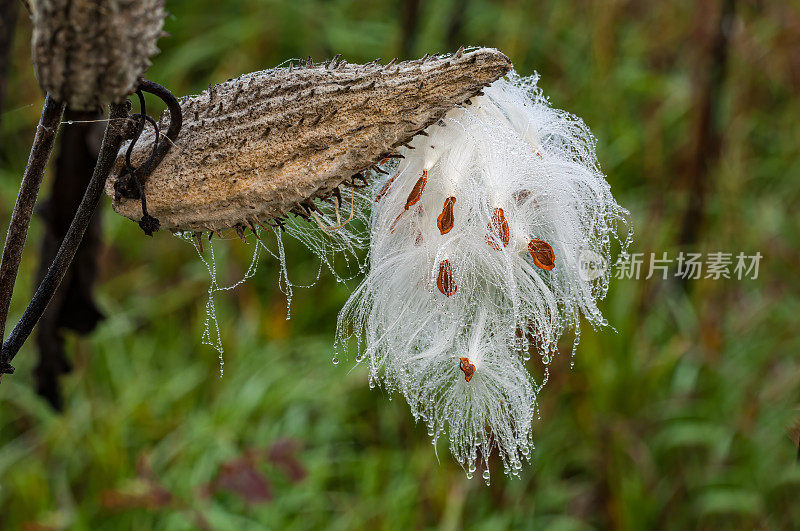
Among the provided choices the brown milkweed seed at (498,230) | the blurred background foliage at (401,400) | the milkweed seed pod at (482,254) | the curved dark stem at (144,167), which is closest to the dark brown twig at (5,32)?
the curved dark stem at (144,167)

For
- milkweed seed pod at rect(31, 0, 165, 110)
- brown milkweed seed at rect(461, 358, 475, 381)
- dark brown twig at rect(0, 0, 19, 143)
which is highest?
dark brown twig at rect(0, 0, 19, 143)

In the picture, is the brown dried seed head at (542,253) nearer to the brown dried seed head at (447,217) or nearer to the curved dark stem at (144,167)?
the brown dried seed head at (447,217)

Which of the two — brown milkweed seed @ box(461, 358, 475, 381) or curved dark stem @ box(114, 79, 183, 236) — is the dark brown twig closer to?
curved dark stem @ box(114, 79, 183, 236)

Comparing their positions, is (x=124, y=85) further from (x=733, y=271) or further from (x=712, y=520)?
(x=733, y=271)

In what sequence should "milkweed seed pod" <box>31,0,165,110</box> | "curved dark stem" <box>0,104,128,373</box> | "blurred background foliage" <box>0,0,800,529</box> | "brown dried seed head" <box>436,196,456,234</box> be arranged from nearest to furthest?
"milkweed seed pod" <box>31,0,165,110</box> < "curved dark stem" <box>0,104,128,373</box> < "brown dried seed head" <box>436,196,456,234</box> < "blurred background foliage" <box>0,0,800,529</box>

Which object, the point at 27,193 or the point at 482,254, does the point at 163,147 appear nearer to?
the point at 27,193

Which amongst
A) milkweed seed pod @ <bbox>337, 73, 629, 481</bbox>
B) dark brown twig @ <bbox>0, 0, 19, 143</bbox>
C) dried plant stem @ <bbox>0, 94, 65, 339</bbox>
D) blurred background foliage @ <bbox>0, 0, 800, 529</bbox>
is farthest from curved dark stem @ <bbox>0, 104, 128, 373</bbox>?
blurred background foliage @ <bbox>0, 0, 800, 529</bbox>

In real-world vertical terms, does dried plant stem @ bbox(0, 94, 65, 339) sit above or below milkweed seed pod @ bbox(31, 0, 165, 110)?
below
